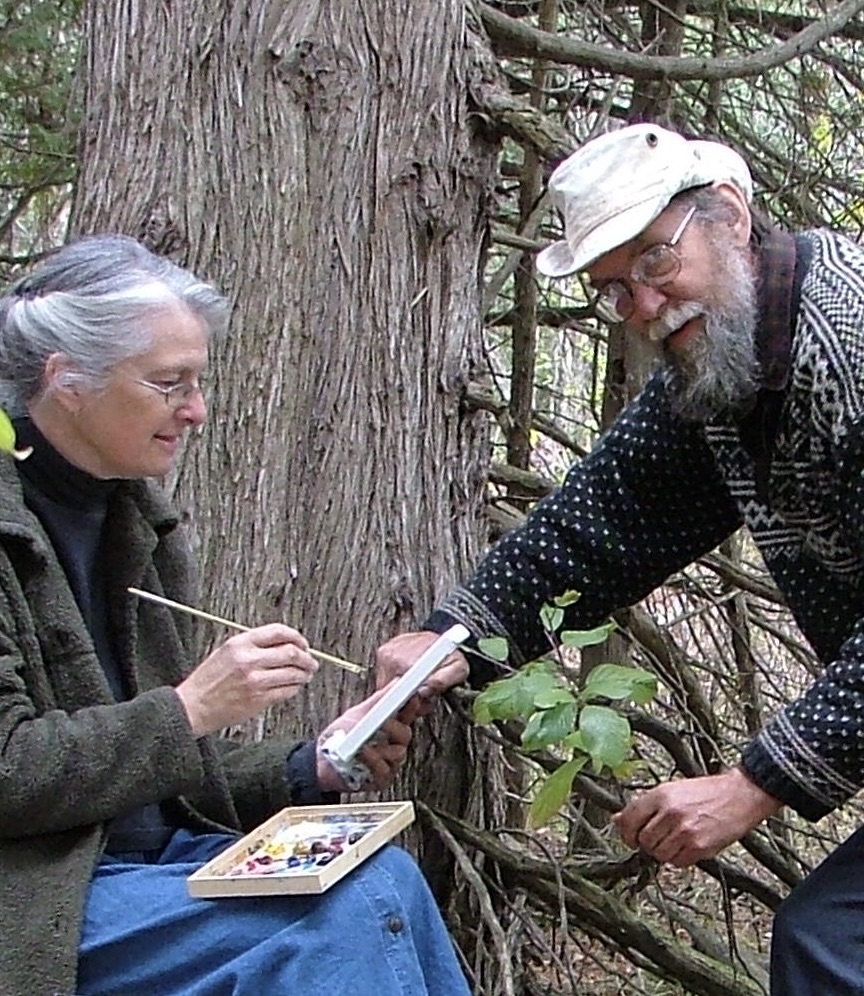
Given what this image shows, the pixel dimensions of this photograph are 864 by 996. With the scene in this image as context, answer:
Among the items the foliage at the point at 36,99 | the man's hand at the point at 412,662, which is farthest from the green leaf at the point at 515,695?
the foliage at the point at 36,99

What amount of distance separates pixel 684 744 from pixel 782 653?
2.38 metres

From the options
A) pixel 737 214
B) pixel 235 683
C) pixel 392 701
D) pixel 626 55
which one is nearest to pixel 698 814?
pixel 392 701

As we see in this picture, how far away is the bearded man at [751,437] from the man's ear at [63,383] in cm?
82

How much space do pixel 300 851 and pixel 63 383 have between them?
823 mm

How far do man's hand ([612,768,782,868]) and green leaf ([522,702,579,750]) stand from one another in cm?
35

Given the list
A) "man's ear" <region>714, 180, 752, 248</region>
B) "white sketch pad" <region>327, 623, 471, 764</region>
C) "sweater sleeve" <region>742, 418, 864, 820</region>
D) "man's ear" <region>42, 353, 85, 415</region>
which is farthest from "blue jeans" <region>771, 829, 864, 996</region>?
"man's ear" <region>42, 353, 85, 415</region>

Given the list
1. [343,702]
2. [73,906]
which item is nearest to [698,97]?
[343,702]

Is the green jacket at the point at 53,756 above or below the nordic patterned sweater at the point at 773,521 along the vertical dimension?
below

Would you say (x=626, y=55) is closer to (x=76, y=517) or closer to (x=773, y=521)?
(x=773, y=521)

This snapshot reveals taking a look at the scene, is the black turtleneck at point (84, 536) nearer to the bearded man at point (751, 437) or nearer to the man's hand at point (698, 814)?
the bearded man at point (751, 437)

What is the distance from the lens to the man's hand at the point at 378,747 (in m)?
2.58

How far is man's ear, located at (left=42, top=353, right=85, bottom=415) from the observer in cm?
230

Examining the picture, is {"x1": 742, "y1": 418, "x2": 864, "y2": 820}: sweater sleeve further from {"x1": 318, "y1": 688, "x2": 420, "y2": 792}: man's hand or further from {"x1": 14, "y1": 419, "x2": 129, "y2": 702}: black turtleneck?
{"x1": 14, "y1": 419, "x2": 129, "y2": 702}: black turtleneck

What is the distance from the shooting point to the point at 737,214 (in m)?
2.53
